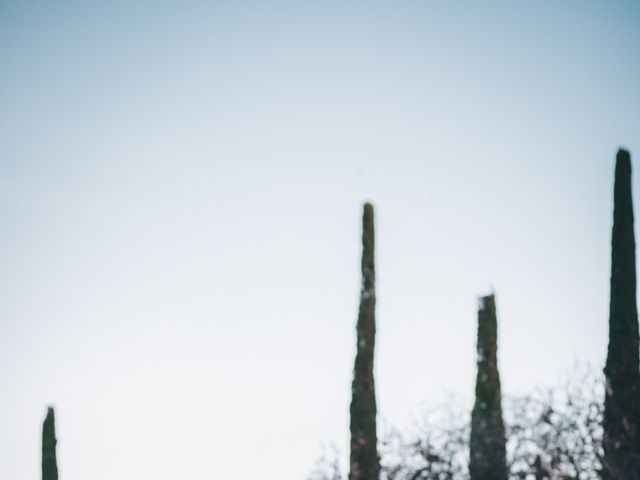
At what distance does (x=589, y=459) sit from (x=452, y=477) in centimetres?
347

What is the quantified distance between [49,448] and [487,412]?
17.7 meters

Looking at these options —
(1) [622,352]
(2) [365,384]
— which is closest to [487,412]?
(2) [365,384]

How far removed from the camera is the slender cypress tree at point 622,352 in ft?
65.6

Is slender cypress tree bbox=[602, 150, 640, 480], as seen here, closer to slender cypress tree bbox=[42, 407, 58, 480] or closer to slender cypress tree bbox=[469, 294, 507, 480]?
slender cypress tree bbox=[469, 294, 507, 480]

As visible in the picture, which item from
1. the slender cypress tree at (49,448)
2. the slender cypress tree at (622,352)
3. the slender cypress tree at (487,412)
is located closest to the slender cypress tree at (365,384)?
the slender cypress tree at (487,412)

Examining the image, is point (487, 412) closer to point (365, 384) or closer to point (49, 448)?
point (365, 384)

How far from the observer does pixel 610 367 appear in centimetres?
2208

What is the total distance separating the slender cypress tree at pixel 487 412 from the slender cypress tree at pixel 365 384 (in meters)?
2.58

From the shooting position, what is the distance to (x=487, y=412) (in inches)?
846

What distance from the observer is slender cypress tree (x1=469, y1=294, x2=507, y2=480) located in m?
20.5

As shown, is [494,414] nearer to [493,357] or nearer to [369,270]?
[493,357]

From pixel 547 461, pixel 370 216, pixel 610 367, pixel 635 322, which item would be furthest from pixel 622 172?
pixel 547 461

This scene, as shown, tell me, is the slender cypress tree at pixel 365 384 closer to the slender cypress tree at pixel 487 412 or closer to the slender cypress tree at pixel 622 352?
the slender cypress tree at pixel 487 412

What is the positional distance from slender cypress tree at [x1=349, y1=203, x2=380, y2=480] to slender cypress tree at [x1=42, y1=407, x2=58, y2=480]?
14638mm
